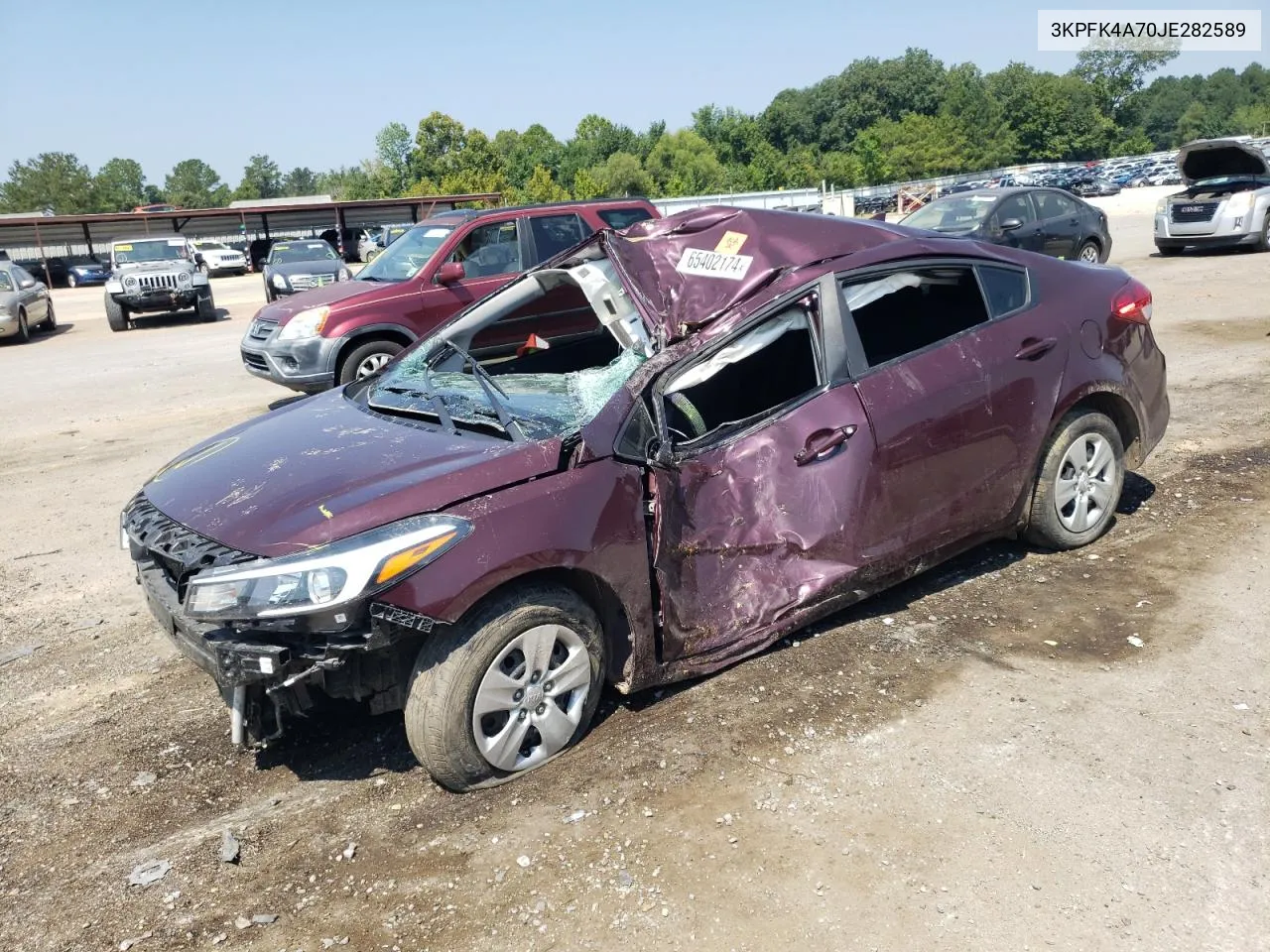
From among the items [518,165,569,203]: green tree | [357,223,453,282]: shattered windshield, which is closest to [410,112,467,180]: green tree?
[518,165,569,203]: green tree

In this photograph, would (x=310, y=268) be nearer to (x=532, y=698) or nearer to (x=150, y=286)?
(x=150, y=286)

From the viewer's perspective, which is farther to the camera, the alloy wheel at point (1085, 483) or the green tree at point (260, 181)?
the green tree at point (260, 181)

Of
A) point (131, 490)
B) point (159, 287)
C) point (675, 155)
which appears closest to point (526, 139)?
point (675, 155)

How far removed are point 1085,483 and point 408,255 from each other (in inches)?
287

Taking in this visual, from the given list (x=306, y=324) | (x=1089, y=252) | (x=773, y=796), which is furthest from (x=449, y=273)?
(x=1089, y=252)

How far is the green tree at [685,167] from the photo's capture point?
79.3 metres

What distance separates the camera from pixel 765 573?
389cm

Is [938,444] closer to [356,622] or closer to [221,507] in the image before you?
[356,622]

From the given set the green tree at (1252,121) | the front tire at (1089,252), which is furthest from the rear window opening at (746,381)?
the green tree at (1252,121)

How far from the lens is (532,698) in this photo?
3389 millimetres

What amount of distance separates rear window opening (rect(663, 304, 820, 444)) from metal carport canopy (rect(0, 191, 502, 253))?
3457cm

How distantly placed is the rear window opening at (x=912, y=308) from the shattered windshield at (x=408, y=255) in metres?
6.38

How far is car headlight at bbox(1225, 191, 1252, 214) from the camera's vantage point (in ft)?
56.9

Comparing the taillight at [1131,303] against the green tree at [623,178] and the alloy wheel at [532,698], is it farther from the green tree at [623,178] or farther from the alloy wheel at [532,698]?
the green tree at [623,178]
